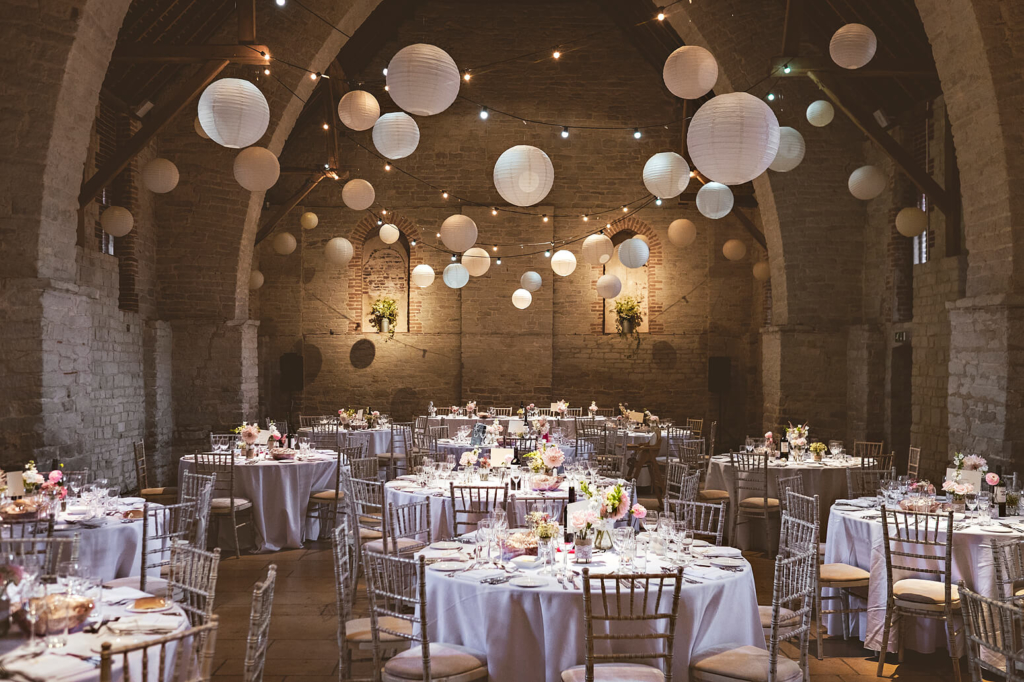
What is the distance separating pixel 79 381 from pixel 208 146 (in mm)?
4693

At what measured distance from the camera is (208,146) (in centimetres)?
1104

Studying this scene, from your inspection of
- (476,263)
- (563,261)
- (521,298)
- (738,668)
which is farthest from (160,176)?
(738,668)

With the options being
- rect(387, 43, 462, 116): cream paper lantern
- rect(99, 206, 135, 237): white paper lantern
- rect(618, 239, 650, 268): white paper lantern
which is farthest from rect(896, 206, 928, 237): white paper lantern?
rect(99, 206, 135, 237): white paper lantern

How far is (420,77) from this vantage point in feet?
17.2

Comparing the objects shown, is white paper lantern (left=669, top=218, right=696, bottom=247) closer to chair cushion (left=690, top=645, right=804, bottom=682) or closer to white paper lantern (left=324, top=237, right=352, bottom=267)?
white paper lantern (left=324, top=237, right=352, bottom=267)

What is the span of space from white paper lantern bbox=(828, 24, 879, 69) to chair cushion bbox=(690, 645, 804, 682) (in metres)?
5.18

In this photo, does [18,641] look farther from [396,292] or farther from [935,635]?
[396,292]

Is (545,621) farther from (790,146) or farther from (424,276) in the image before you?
(424,276)

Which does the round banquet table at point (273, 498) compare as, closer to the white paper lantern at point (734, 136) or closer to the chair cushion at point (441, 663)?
the chair cushion at point (441, 663)

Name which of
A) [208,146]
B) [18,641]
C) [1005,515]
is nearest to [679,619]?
[18,641]

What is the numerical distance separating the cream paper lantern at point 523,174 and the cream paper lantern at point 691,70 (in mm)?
1133

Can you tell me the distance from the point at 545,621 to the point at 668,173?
4.94 meters

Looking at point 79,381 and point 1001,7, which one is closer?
point 1001,7

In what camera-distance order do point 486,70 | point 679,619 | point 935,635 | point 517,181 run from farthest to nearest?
point 486,70 → point 517,181 → point 935,635 → point 679,619
